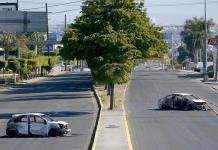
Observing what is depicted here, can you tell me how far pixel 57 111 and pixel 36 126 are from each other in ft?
62.2

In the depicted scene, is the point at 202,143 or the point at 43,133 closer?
the point at 202,143

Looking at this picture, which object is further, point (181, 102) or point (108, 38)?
point (181, 102)

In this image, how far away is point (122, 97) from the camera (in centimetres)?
7169

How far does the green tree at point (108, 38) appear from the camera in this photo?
178 feet

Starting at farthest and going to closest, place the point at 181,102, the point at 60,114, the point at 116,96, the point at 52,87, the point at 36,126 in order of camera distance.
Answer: the point at 52,87, the point at 116,96, the point at 181,102, the point at 60,114, the point at 36,126

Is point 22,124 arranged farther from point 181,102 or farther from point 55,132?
point 181,102

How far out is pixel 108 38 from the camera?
5375 cm

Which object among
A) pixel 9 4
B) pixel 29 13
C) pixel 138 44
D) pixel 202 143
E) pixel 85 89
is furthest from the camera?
pixel 9 4

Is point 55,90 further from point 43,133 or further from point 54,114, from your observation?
point 43,133

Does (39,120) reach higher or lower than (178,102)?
higher

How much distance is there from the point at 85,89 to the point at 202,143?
55.8 meters

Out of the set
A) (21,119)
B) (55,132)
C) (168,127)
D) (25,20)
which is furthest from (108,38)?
(25,20)

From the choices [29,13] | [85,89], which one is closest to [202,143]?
[29,13]

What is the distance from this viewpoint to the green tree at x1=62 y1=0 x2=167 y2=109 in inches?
2136
